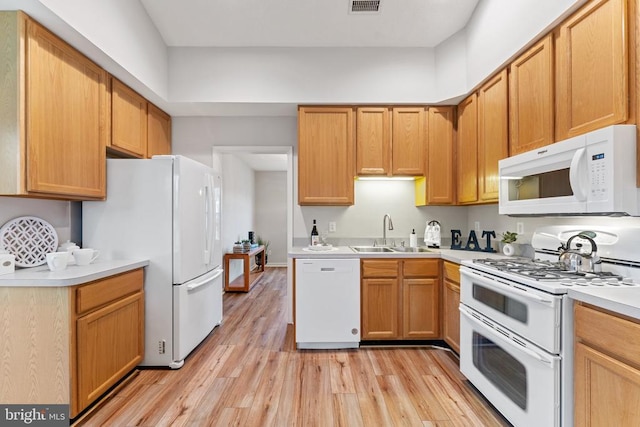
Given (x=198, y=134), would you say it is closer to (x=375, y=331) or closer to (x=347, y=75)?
(x=347, y=75)

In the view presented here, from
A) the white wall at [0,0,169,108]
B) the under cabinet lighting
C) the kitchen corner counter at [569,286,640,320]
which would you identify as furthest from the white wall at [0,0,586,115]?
the kitchen corner counter at [569,286,640,320]

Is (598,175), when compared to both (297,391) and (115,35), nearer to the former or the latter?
(297,391)

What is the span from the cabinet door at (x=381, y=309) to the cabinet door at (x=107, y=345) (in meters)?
1.86

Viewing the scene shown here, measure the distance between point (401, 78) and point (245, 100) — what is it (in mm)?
1584

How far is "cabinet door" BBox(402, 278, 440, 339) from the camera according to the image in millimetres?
2955

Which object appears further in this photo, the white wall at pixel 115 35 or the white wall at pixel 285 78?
the white wall at pixel 285 78

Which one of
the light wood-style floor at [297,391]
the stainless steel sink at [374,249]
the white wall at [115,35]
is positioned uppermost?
the white wall at [115,35]

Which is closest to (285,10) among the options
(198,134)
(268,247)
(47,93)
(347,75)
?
(347,75)

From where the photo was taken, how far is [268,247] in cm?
790

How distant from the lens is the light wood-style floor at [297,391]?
76.9 inches

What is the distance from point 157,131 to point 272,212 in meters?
4.74

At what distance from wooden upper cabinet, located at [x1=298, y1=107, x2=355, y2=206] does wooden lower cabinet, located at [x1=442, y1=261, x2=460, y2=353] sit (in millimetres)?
1130

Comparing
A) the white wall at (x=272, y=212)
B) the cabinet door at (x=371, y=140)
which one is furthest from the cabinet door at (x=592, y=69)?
the white wall at (x=272, y=212)

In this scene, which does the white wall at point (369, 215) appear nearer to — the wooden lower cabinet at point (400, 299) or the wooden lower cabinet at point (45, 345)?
the wooden lower cabinet at point (400, 299)
